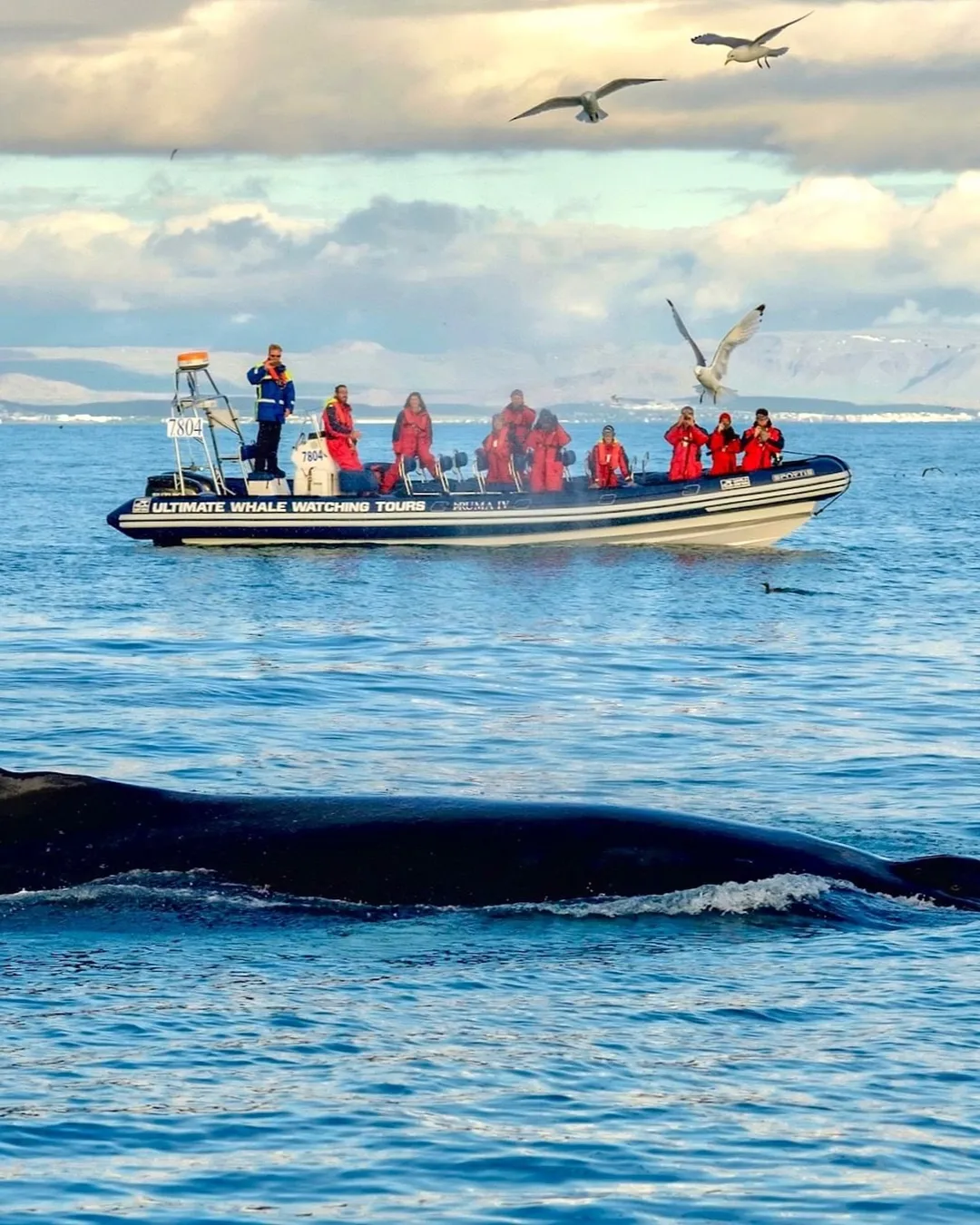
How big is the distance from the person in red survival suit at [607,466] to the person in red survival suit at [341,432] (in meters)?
4.62

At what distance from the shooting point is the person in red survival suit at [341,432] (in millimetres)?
37812

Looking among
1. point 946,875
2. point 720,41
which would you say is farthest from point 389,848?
point 720,41

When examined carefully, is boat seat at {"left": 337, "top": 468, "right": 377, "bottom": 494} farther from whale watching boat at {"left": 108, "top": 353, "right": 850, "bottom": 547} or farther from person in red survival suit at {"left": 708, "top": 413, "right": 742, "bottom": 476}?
person in red survival suit at {"left": 708, "top": 413, "right": 742, "bottom": 476}

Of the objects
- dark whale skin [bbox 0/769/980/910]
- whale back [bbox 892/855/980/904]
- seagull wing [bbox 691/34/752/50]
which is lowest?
whale back [bbox 892/855/980/904]

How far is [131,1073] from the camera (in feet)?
26.7

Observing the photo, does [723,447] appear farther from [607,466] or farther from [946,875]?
[946,875]

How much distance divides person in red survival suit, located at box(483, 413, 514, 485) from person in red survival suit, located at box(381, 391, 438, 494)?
1.15m

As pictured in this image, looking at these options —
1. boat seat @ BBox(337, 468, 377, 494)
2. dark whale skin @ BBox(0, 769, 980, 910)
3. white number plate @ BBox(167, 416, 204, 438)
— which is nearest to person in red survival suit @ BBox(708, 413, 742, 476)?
boat seat @ BBox(337, 468, 377, 494)

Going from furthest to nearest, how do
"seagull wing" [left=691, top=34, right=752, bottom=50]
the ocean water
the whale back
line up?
1. "seagull wing" [left=691, top=34, right=752, bottom=50]
2. the whale back
3. the ocean water

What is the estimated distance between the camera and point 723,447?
3922 cm

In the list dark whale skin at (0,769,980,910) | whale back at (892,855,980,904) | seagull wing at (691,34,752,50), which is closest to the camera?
dark whale skin at (0,769,980,910)

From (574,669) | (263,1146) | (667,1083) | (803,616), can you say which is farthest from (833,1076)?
(803,616)

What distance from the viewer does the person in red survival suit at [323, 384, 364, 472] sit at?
124ft

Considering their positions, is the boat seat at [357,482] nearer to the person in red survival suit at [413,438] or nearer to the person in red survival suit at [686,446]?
the person in red survival suit at [413,438]
